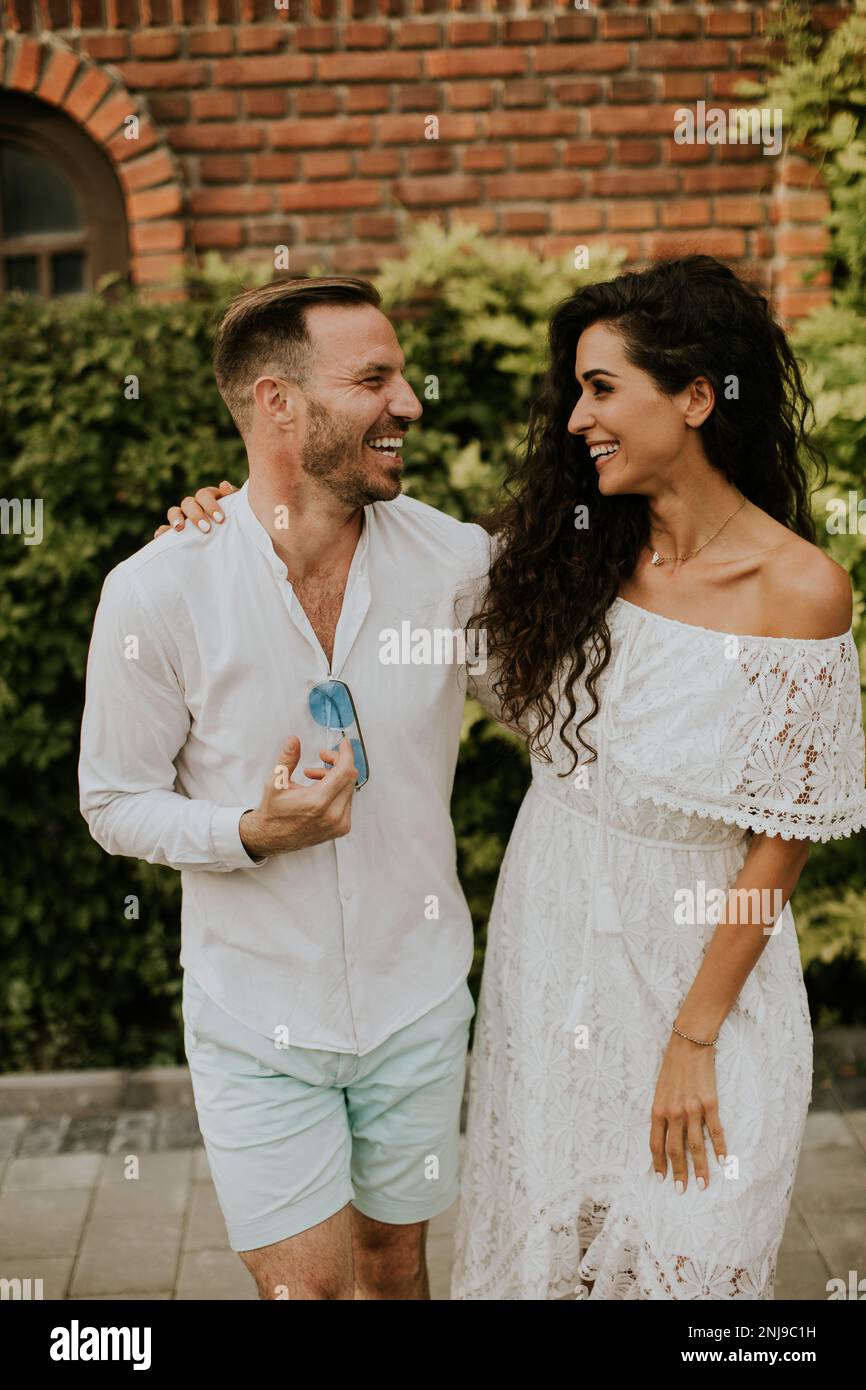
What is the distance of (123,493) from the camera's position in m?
4.14

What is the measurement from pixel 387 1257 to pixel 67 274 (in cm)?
353

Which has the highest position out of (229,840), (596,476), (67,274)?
(67,274)

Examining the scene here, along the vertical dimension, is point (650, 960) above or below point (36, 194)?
below

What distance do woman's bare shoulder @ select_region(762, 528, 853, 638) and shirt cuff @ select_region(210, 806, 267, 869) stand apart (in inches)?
37.4

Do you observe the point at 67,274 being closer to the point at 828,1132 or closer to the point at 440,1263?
the point at 440,1263

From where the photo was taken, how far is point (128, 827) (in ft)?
7.34

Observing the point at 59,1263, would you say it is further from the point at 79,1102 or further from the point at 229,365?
the point at 229,365

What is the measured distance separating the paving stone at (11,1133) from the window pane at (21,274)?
284cm

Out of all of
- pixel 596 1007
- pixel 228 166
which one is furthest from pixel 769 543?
pixel 228 166

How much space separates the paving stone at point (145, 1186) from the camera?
367cm

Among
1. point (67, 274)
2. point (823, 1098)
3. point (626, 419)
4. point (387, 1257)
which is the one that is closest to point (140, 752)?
point (626, 419)

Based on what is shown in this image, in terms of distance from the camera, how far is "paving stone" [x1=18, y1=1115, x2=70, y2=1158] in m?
3.98

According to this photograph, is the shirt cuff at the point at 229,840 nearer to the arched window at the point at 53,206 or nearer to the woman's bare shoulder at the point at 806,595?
the woman's bare shoulder at the point at 806,595

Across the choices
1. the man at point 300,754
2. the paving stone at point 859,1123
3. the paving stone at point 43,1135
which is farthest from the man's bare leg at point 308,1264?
the paving stone at point 859,1123
